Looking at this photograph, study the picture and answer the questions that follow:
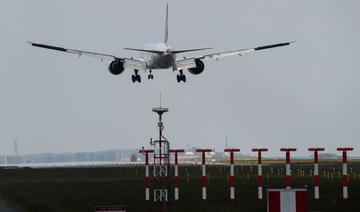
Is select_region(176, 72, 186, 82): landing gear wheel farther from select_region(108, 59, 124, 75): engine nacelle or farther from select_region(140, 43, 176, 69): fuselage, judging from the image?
select_region(108, 59, 124, 75): engine nacelle

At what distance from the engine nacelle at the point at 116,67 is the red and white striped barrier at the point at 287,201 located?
51.5m

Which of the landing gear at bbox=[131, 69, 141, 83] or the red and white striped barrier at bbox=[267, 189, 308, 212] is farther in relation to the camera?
the landing gear at bbox=[131, 69, 141, 83]

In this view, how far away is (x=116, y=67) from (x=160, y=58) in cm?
502

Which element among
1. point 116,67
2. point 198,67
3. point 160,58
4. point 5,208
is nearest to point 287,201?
point 5,208

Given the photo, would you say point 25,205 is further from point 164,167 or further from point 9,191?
point 9,191

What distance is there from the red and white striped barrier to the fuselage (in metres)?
52.6

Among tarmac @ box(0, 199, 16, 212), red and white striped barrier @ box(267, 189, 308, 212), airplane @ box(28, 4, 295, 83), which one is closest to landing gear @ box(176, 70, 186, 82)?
airplane @ box(28, 4, 295, 83)

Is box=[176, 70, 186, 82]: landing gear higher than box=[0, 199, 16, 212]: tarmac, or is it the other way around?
box=[176, 70, 186, 82]: landing gear

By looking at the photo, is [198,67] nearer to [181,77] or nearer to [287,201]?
[181,77]

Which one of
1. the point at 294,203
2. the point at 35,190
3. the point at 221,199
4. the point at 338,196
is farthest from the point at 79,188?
the point at 294,203

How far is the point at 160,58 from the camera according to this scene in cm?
7600

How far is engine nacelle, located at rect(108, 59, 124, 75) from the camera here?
74.1m

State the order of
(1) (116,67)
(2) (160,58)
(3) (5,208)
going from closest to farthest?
(3) (5,208) → (1) (116,67) → (2) (160,58)

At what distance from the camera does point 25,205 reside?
38.8 meters
